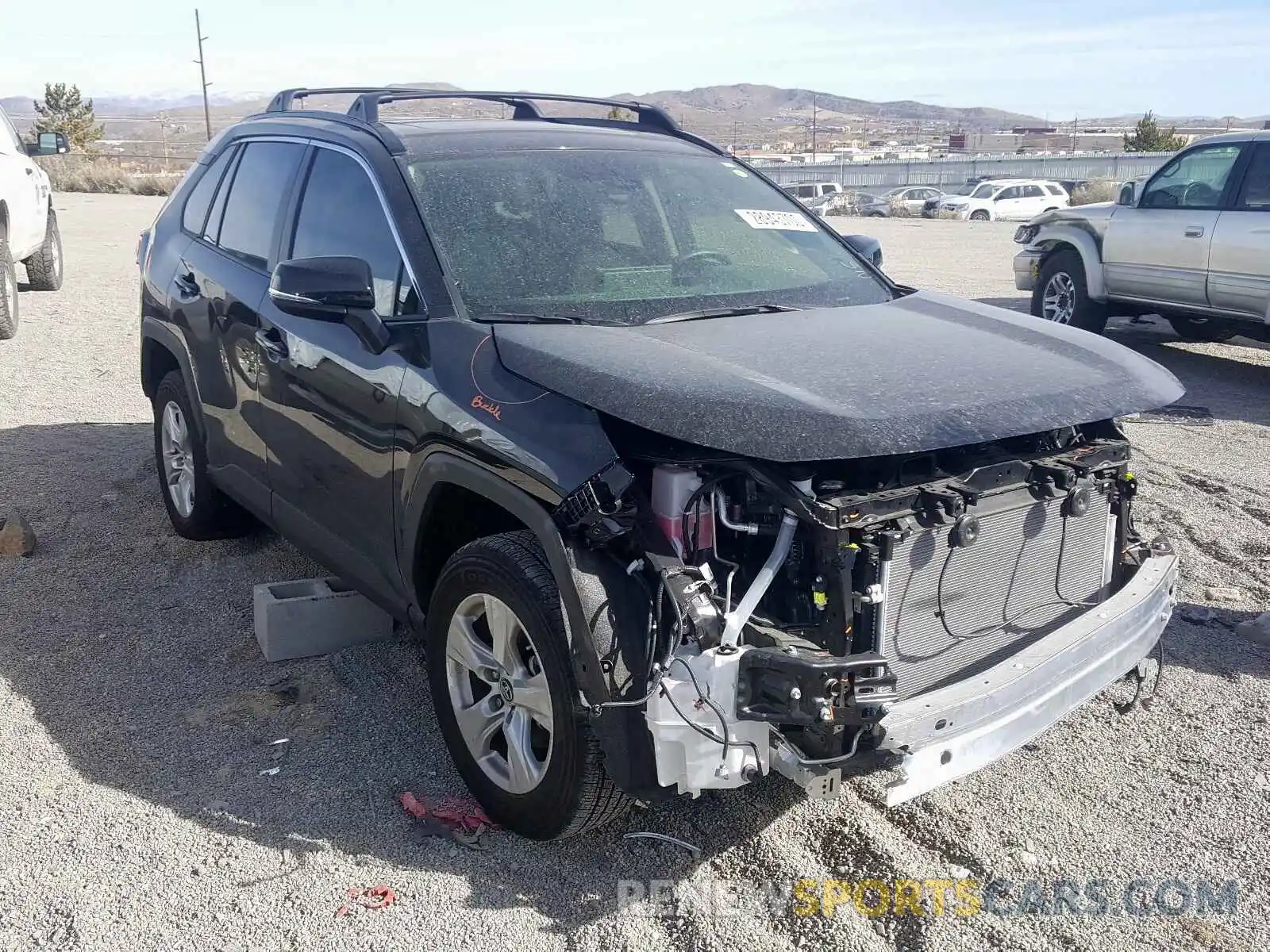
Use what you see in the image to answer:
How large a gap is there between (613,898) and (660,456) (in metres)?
1.17

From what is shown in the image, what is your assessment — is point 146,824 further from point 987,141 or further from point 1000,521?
point 987,141

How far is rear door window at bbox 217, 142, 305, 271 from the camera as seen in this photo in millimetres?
→ 4582

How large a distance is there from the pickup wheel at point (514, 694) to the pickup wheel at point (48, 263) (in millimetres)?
11332

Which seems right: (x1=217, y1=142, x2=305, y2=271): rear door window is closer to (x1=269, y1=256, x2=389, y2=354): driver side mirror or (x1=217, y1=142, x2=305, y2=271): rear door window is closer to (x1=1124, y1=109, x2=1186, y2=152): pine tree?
(x1=269, y1=256, x2=389, y2=354): driver side mirror

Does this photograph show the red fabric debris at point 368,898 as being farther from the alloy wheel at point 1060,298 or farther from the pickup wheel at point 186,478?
the alloy wheel at point 1060,298

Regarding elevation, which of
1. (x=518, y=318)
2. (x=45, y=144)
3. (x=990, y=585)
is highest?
(x=45, y=144)

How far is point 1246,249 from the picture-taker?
9109mm

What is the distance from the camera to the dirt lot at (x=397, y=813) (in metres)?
3.02

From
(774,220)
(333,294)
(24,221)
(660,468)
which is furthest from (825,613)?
(24,221)

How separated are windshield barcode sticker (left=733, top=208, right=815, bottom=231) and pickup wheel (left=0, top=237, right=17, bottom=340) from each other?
313 inches

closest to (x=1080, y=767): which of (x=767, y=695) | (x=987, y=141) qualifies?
(x=767, y=695)

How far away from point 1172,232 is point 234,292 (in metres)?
8.05

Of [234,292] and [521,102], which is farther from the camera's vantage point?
[521,102]

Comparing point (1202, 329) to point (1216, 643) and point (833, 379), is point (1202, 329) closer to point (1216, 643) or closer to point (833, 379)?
point (1216, 643)
